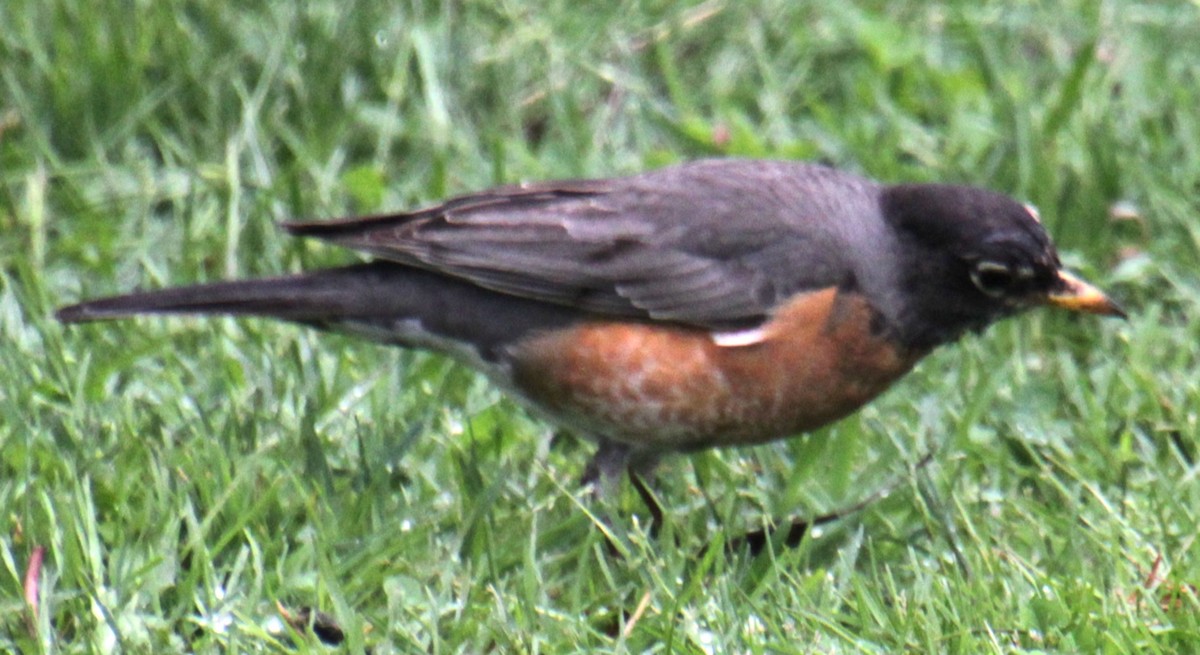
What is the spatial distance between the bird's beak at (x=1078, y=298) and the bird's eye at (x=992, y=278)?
13 cm

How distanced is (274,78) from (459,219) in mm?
1761

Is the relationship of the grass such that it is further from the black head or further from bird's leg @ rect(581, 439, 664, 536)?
the black head

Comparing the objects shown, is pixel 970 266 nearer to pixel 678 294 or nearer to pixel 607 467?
pixel 678 294

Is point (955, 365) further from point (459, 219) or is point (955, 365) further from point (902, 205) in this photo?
point (459, 219)

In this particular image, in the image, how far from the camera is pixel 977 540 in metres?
4.53

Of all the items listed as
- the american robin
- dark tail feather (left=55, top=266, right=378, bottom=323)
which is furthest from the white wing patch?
dark tail feather (left=55, top=266, right=378, bottom=323)

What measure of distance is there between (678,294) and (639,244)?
181mm

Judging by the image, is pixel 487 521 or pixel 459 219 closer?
pixel 487 521

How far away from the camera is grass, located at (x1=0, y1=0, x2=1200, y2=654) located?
13.8ft

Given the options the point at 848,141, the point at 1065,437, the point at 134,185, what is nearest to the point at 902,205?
the point at 1065,437

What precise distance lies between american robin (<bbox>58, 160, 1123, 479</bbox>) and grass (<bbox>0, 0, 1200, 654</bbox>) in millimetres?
263

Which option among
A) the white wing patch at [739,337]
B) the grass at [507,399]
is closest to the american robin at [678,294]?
the white wing patch at [739,337]

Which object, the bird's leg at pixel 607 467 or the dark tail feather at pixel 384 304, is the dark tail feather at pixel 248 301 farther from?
the bird's leg at pixel 607 467

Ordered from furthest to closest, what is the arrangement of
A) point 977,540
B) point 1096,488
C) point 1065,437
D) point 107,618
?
point 1065,437
point 1096,488
point 977,540
point 107,618
